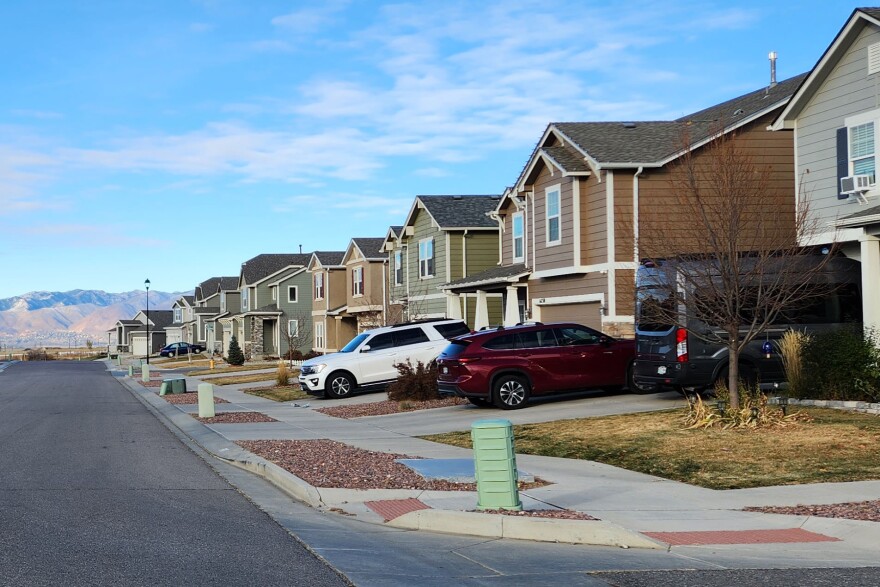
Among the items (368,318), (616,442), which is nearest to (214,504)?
(616,442)

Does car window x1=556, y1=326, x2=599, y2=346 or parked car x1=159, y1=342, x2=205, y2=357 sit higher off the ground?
car window x1=556, y1=326, x2=599, y2=346

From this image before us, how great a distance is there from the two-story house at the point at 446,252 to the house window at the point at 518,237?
11.8 ft

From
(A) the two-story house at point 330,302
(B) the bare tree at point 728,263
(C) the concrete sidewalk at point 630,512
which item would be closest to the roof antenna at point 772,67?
(B) the bare tree at point 728,263

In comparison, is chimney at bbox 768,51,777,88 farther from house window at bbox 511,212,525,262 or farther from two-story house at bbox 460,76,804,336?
house window at bbox 511,212,525,262

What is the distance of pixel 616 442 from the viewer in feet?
50.2

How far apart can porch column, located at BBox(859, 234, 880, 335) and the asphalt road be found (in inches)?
464

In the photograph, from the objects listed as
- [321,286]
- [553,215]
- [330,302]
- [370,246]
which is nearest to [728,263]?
[553,215]

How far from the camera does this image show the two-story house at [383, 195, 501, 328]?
3878cm

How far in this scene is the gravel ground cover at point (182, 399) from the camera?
1130 inches

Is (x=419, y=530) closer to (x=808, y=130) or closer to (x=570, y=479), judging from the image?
(x=570, y=479)

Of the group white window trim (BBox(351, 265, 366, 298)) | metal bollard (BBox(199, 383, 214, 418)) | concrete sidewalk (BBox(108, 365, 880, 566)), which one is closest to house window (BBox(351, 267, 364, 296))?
white window trim (BBox(351, 265, 366, 298))

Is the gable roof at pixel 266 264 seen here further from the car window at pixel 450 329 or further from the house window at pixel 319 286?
the car window at pixel 450 329

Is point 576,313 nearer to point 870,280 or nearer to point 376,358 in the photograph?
point 376,358

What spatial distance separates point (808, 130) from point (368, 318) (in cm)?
3387
